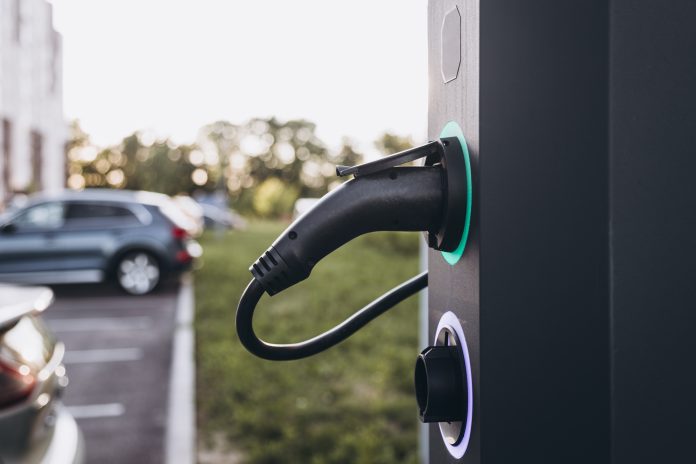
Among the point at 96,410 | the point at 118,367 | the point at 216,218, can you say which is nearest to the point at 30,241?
the point at 118,367

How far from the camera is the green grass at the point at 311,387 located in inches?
162

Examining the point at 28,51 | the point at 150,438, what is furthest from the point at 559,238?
the point at 28,51

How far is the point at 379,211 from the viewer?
785mm

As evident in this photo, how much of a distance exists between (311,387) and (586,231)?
15.7ft

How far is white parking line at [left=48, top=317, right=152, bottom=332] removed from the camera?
8131 millimetres

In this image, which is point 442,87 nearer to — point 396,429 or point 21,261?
point 396,429

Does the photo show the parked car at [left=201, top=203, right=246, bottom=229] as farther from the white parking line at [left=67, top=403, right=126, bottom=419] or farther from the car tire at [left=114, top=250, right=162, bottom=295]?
the white parking line at [left=67, top=403, right=126, bottom=419]

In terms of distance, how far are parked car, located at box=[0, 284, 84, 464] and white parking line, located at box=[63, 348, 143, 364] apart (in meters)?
4.02

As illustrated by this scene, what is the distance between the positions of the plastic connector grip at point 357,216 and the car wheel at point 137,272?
10.5m

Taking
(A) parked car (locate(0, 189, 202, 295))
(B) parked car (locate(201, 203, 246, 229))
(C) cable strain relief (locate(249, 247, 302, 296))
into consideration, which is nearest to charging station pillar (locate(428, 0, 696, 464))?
(C) cable strain relief (locate(249, 247, 302, 296))

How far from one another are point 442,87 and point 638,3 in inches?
8.8

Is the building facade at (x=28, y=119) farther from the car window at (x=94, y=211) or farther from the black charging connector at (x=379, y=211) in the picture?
the black charging connector at (x=379, y=211)

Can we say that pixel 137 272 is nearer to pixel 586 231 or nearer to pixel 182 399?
pixel 182 399

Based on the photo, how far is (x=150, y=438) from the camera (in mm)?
4602
